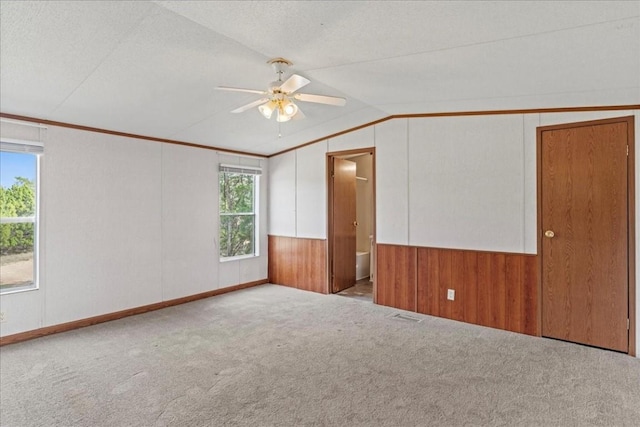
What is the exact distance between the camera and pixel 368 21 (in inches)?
82.9

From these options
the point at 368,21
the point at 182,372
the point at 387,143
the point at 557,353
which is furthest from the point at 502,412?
the point at 387,143

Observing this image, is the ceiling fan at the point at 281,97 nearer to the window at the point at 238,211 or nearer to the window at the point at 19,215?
the window at the point at 19,215

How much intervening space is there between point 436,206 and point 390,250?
0.85m

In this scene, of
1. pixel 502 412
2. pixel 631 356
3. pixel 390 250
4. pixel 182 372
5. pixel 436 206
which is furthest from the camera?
pixel 390 250

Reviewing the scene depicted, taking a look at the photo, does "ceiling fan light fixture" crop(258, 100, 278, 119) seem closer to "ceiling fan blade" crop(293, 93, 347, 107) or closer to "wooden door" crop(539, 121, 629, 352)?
"ceiling fan blade" crop(293, 93, 347, 107)

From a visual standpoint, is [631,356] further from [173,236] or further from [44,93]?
[44,93]

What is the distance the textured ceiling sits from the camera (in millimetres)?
1969

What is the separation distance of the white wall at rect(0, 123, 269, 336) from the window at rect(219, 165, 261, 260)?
201 mm

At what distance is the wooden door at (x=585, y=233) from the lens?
3.31 meters

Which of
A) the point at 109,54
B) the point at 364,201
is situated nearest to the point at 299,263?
the point at 364,201

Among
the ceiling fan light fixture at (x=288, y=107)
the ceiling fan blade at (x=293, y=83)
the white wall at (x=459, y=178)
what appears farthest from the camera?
the white wall at (x=459, y=178)

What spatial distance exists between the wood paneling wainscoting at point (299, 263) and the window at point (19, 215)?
3.30 m

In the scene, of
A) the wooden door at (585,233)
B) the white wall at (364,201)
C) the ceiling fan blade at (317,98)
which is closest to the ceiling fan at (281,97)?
the ceiling fan blade at (317,98)

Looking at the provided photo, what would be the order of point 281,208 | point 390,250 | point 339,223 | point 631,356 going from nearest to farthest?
point 631,356 → point 390,250 → point 339,223 → point 281,208
